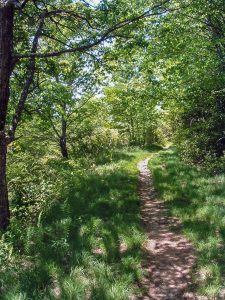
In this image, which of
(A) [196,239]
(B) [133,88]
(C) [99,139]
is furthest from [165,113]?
(A) [196,239]

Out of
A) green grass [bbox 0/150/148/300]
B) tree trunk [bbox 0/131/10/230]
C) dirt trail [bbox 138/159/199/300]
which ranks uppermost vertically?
tree trunk [bbox 0/131/10/230]

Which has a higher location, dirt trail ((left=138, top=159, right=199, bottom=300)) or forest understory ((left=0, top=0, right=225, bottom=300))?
forest understory ((left=0, top=0, right=225, bottom=300))

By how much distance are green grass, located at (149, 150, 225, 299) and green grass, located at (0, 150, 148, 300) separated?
1.06m

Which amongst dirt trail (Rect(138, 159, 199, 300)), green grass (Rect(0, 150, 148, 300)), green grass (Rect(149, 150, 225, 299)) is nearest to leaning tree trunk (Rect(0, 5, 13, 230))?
green grass (Rect(0, 150, 148, 300))

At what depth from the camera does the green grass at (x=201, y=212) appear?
5289mm

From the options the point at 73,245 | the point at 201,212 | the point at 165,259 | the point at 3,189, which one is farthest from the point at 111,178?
the point at 165,259

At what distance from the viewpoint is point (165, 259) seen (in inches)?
245

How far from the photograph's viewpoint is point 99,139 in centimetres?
1909

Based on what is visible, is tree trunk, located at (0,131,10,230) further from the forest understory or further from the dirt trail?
the dirt trail

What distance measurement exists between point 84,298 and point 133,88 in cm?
1128

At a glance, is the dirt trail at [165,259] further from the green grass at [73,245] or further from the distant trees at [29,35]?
the distant trees at [29,35]

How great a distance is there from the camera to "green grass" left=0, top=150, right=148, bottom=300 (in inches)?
191

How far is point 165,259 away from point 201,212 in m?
2.18

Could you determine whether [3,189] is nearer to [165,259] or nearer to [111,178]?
[165,259]
